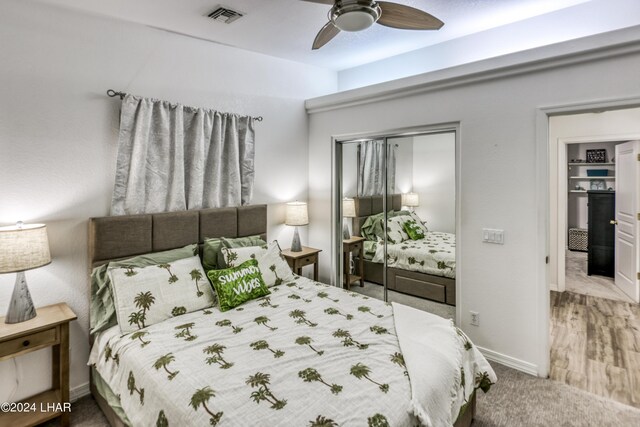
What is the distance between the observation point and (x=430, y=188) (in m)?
3.26

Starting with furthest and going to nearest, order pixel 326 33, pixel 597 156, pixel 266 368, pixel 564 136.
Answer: pixel 597 156 < pixel 564 136 < pixel 326 33 < pixel 266 368

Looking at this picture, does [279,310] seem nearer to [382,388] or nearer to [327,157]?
[382,388]

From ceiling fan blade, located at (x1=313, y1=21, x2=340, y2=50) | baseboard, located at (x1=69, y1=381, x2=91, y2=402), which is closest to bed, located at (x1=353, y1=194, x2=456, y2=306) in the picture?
ceiling fan blade, located at (x1=313, y1=21, x2=340, y2=50)

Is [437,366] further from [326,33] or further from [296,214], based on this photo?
[296,214]

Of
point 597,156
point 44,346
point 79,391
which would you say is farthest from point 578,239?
point 44,346

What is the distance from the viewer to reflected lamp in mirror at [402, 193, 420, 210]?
3385 mm

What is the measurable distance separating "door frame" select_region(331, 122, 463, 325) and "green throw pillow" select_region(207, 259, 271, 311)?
151cm

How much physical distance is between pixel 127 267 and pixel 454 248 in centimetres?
269

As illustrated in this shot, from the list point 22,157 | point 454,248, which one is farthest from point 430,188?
point 22,157

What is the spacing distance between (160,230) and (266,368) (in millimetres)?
1589

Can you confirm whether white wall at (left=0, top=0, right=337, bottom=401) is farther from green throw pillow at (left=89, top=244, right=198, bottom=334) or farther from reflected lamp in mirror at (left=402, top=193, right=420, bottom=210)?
reflected lamp in mirror at (left=402, top=193, right=420, bottom=210)

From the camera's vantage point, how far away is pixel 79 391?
2.43 metres

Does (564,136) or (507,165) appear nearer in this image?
(507,165)

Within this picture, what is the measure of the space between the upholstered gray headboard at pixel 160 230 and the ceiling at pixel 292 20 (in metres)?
1.54
